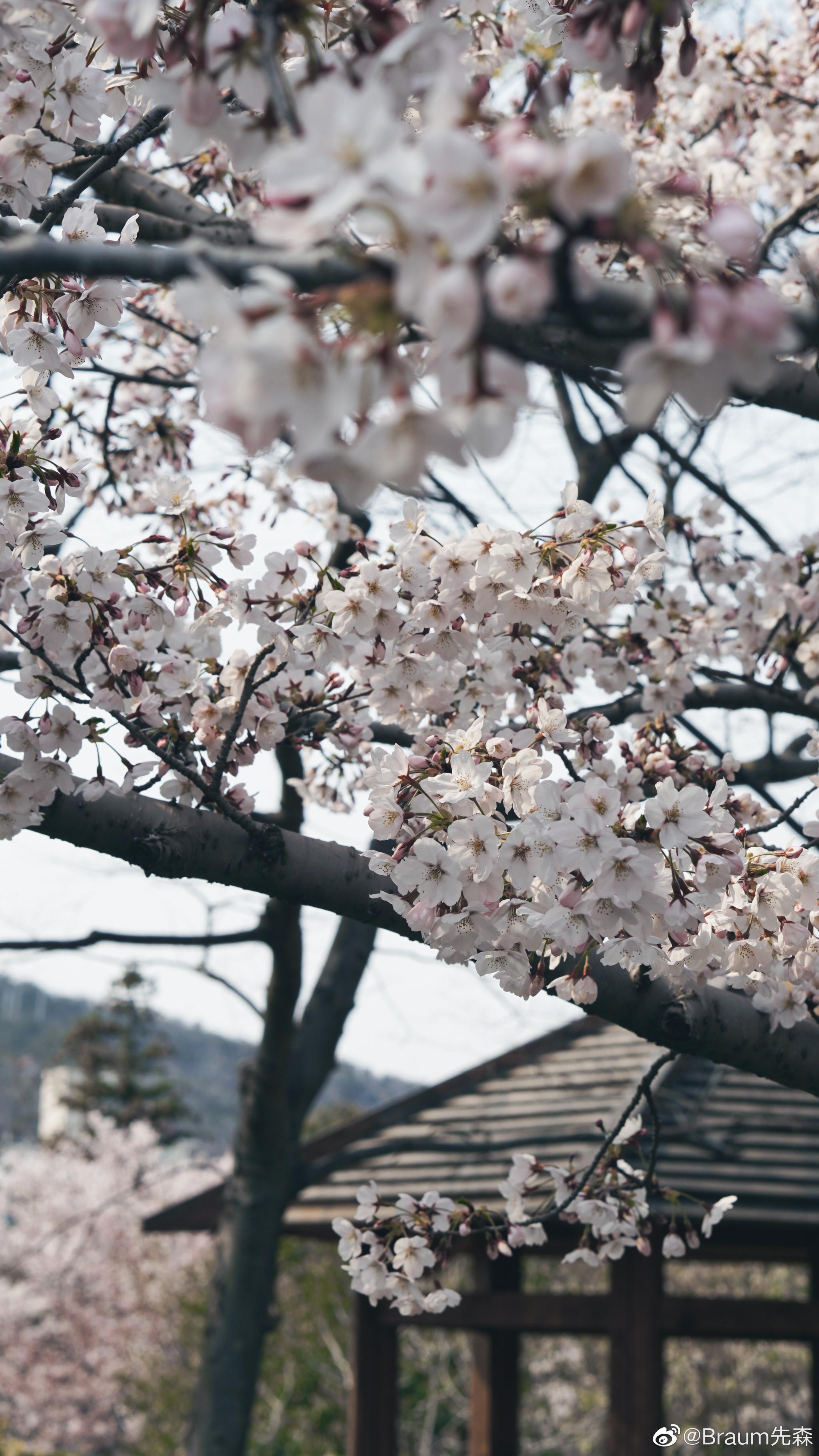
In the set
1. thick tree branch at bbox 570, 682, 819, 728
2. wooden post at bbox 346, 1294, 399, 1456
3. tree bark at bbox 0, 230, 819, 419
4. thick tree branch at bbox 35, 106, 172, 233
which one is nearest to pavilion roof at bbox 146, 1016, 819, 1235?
wooden post at bbox 346, 1294, 399, 1456

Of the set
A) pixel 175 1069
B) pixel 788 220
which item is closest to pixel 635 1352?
pixel 788 220

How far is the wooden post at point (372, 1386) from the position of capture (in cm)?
604

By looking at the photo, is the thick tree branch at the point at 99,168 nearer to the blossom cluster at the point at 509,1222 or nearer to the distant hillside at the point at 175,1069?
the blossom cluster at the point at 509,1222

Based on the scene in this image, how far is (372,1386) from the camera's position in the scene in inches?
247

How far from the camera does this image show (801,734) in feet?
16.1

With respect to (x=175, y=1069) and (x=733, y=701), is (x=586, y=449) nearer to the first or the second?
(x=733, y=701)

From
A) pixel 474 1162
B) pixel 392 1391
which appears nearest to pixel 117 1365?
pixel 392 1391

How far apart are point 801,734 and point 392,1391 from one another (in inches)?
167

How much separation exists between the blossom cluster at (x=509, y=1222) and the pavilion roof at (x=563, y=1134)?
4.25 feet

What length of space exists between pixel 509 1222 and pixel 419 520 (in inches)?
71.7

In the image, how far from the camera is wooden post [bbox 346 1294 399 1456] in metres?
6.04

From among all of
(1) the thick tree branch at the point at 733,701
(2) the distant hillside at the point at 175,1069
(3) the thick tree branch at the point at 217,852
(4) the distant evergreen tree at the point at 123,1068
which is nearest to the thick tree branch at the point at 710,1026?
(3) the thick tree branch at the point at 217,852

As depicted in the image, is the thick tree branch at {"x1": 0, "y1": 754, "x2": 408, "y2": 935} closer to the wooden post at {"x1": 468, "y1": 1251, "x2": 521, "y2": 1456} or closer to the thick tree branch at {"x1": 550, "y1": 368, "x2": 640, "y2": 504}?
the thick tree branch at {"x1": 550, "y1": 368, "x2": 640, "y2": 504}

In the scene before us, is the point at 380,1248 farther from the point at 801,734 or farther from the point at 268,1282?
the point at 801,734
